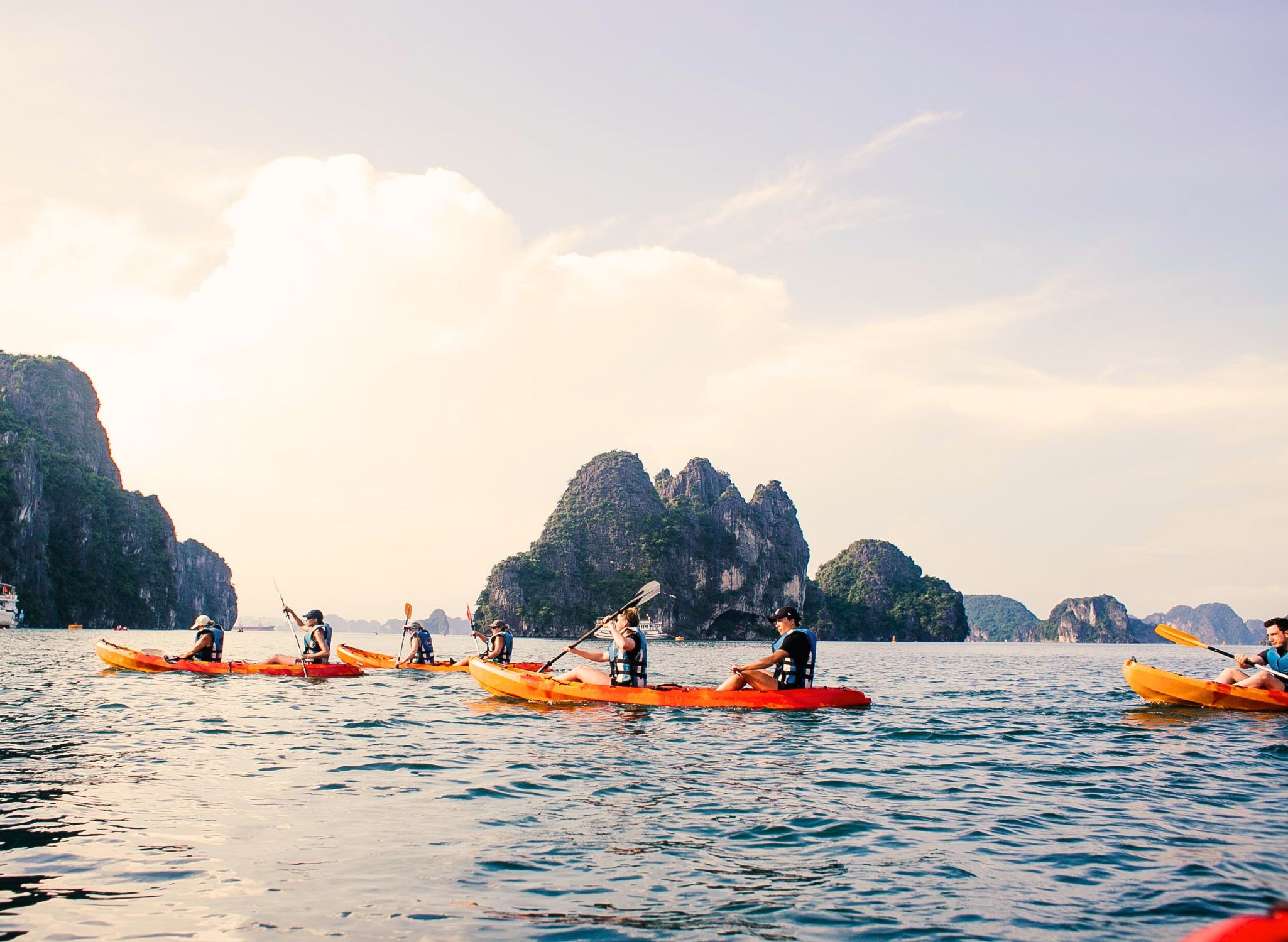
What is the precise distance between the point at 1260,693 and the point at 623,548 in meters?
120

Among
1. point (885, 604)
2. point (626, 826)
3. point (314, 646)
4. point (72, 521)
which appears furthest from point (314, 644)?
point (885, 604)

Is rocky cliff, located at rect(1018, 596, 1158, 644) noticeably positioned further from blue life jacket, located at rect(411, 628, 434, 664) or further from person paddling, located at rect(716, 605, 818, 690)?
person paddling, located at rect(716, 605, 818, 690)

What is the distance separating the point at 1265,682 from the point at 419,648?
63.7 feet

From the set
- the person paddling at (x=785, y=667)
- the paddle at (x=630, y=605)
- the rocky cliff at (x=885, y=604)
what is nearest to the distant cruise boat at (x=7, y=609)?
the paddle at (x=630, y=605)

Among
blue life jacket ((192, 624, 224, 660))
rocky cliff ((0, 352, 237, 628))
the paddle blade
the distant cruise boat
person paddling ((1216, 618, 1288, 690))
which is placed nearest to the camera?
person paddling ((1216, 618, 1288, 690))

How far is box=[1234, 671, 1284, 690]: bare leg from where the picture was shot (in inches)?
576

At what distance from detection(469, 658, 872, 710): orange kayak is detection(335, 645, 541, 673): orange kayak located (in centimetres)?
825

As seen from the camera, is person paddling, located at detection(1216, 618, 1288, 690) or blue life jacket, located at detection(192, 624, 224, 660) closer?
person paddling, located at detection(1216, 618, 1288, 690)

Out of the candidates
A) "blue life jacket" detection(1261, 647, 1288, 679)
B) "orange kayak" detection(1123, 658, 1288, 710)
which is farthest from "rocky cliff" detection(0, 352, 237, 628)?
"blue life jacket" detection(1261, 647, 1288, 679)

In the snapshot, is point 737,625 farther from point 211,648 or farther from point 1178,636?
point 1178,636

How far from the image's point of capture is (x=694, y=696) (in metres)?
14.2

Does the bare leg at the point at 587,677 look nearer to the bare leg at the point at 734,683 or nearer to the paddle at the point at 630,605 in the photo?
the paddle at the point at 630,605

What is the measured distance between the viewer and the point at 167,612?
390ft

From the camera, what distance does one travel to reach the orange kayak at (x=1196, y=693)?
577 inches
